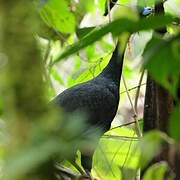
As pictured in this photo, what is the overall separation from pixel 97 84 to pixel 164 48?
1.57 m

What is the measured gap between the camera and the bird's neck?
2018mm

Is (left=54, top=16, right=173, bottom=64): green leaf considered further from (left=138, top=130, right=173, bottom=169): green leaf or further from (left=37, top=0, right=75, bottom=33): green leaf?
(left=37, top=0, right=75, bottom=33): green leaf

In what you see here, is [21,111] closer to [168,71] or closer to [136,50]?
[168,71]

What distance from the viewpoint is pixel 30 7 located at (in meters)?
0.45

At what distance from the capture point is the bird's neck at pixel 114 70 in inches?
79.4

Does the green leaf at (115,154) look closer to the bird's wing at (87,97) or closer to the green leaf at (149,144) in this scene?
the bird's wing at (87,97)

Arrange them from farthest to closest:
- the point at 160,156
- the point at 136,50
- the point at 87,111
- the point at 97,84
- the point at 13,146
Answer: the point at 97,84, the point at 87,111, the point at 136,50, the point at 160,156, the point at 13,146

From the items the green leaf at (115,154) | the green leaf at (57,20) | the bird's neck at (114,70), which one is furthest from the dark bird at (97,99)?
the green leaf at (57,20)

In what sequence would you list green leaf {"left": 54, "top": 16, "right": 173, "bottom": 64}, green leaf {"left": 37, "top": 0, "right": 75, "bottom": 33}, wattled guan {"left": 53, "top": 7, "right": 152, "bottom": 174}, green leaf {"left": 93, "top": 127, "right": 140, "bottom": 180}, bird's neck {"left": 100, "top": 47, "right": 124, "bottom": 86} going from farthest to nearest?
bird's neck {"left": 100, "top": 47, "right": 124, "bottom": 86}, wattled guan {"left": 53, "top": 7, "right": 152, "bottom": 174}, green leaf {"left": 93, "top": 127, "right": 140, "bottom": 180}, green leaf {"left": 37, "top": 0, "right": 75, "bottom": 33}, green leaf {"left": 54, "top": 16, "right": 173, "bottom": 64}

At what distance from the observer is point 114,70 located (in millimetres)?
2047

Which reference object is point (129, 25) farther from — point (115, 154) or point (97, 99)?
point (97, 99)

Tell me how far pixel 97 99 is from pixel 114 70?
184 mm

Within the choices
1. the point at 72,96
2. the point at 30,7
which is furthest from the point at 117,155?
the point at 30,7

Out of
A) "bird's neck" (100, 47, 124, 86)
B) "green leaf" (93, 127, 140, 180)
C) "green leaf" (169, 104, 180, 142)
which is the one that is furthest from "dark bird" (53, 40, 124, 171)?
"green leaf" (169, 104, 180, 142)
